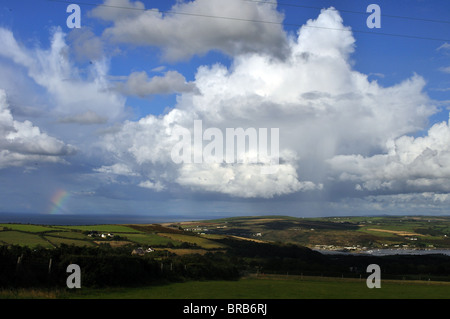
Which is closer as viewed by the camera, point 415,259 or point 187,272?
point 187,272

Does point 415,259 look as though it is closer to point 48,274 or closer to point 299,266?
point 299,266

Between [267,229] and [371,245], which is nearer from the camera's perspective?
[371,245]

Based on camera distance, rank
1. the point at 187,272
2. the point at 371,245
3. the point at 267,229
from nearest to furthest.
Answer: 1. the point at 187,272
2. the point at 371,245
3. the point at 267,229

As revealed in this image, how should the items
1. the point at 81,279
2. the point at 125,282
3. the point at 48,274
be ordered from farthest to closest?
the point at 125,282, the point at 81,279, the point at 48,274

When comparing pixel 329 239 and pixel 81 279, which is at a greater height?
pixel 81 279

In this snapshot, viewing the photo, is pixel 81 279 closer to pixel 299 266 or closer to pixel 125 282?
pixel 125 282

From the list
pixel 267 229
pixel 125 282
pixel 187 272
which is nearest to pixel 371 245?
pixel 267 229

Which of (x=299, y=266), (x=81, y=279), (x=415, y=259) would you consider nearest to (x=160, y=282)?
(x=81, y=279)
